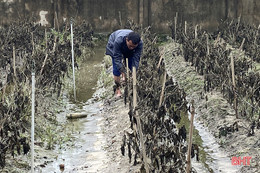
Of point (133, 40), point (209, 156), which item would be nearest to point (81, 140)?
point (133, 40)

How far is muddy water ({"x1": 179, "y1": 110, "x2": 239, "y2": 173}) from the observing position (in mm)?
5301

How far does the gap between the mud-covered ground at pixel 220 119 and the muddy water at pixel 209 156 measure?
2.8 inches

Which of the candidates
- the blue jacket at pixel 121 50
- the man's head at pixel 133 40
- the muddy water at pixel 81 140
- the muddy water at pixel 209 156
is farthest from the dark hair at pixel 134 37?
the muddy water at pixel 209 156

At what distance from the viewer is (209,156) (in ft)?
18.7

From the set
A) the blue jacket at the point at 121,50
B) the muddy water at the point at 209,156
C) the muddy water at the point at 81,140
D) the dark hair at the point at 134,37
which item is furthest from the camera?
the blue jacket at the point at 121,50

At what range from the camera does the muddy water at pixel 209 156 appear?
17.4 feet

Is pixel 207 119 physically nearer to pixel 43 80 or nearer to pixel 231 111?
pixel 231 111

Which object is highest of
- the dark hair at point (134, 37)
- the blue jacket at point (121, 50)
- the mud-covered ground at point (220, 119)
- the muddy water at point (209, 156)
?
the dark hair at point (134, 37)

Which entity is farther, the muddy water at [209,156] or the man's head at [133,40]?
the man's head at [133,40]

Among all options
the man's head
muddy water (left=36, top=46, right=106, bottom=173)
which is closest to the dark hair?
the man's head

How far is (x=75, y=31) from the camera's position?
1233cm

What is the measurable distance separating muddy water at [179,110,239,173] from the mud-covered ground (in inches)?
2.8

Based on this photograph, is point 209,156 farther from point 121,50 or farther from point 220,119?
point 121,50

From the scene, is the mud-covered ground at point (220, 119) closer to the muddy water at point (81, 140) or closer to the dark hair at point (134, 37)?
the dark hair at point (134, 37)
